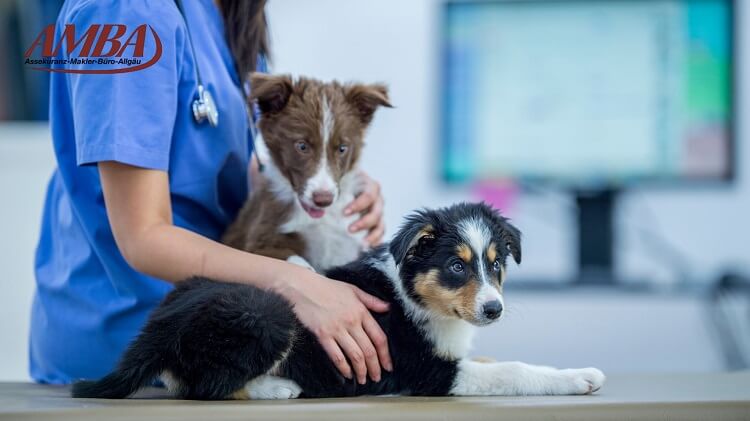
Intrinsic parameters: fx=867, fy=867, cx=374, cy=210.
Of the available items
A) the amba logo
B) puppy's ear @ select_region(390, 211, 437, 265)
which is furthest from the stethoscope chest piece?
puppy's ear @ select_region(390, 211, 437, 265)

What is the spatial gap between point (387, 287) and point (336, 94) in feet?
1.98

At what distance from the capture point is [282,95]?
1990 millimetres

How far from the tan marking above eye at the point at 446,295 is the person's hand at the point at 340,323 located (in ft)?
0.40

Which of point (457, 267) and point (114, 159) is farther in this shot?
point (457, 267)

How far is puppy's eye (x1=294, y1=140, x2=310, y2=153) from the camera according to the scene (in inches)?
78.5

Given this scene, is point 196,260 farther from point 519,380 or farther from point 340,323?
point 519,380

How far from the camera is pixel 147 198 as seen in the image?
1.53 meters

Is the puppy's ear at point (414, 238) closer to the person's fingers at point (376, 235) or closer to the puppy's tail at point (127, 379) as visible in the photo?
the person's fingers at point (376, 235)

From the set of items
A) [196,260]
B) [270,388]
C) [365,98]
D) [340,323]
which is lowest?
[270,388]

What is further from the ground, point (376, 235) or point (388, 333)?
point (376, 235)

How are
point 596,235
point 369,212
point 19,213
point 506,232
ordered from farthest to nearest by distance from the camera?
point 19,213, point 596,235, point 369,212, point 506,232

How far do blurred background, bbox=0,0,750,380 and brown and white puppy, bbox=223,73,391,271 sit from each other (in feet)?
8.22

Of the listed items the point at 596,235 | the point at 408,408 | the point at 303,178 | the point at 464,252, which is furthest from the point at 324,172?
the point at 596,235

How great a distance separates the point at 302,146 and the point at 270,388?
0.70 m
